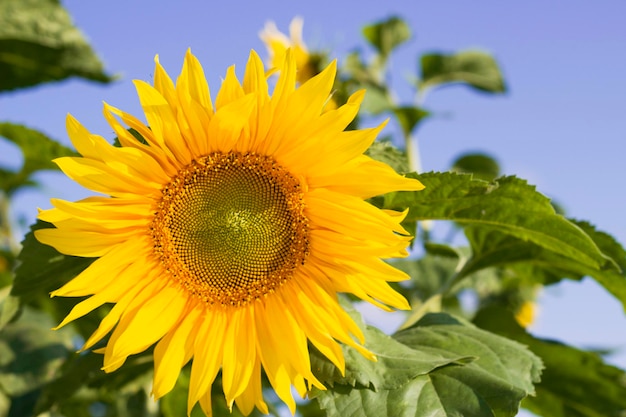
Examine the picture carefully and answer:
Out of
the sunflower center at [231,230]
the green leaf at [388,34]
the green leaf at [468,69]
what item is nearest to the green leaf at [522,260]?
the sunflower center at [231,230]

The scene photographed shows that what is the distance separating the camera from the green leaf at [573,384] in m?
2.00

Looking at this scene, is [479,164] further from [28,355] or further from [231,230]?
[231,230]

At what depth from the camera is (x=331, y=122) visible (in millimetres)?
1347

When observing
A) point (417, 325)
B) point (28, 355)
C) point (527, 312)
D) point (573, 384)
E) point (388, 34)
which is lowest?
point (527, 312)

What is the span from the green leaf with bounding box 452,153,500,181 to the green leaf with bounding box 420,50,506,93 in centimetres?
54

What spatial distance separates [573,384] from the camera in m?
2.02

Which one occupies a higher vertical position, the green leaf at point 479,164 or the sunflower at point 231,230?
the sunflower at point 231,230

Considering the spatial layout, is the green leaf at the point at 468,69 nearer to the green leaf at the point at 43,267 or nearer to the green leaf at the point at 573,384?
the green leaf at the point at 573,384

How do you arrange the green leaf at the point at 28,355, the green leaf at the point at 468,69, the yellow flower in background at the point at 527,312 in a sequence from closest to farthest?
the green leaf at the point at 28,355 → the green leaf at the point at 468,69 → the yellow flower in background at the point at 527,312

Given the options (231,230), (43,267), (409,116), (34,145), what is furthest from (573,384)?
(409,116)

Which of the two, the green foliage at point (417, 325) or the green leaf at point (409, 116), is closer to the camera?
the green foliage at point (417, 325)

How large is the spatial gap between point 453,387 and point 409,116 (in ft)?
8.47

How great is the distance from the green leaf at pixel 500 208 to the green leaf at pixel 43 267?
23.9 inches

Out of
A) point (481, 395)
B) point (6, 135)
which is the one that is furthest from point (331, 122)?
point (6, 135)
